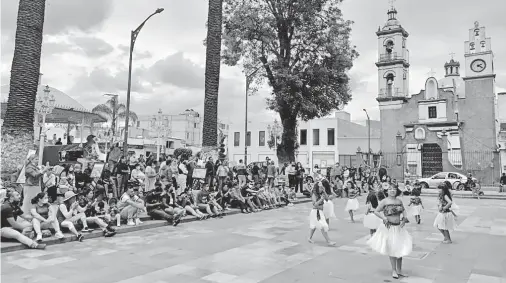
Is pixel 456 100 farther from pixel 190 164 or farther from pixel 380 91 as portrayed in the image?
pixel 190 164

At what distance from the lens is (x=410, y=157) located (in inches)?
1505

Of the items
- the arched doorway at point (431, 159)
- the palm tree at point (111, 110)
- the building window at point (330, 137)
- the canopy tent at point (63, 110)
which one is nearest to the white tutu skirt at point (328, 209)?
the canopy tent at point (63, 110)

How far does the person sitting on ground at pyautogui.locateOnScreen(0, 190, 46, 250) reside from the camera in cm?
752

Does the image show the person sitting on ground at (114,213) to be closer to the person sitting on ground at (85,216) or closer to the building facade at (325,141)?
the person sitting on ground at (85,216)

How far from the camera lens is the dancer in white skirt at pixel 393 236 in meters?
6.04

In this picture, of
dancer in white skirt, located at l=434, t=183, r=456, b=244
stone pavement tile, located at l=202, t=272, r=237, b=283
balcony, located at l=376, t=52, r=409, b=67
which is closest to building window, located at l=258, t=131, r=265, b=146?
balcony, located at l=376, t=52, r=409, b=67

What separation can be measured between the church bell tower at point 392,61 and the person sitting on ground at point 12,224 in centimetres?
4304

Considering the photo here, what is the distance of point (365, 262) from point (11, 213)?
697 centimetres

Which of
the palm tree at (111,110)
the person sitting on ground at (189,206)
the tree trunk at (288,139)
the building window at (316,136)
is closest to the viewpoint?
the person sitting on ground at (189,206)

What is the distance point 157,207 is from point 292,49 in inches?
583

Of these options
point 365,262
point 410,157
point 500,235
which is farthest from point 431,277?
point 410,157

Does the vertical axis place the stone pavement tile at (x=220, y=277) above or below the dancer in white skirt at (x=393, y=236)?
below

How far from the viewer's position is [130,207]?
10.2m

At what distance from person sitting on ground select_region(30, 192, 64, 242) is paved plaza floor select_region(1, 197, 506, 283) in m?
0.56
